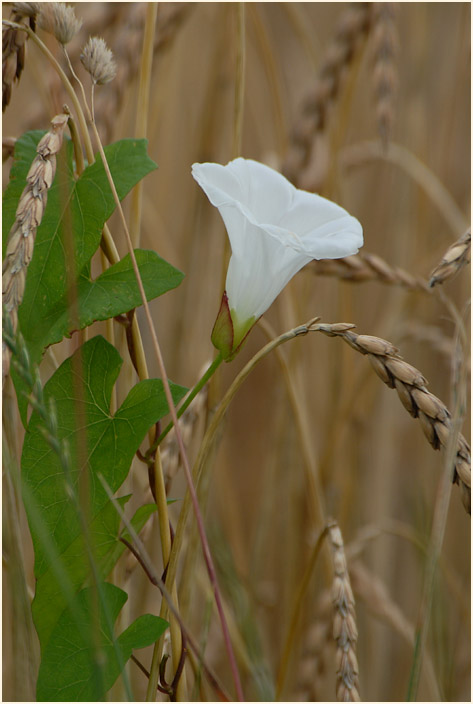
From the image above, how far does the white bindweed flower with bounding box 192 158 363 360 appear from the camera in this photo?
0.33 metres

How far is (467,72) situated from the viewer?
98 cm

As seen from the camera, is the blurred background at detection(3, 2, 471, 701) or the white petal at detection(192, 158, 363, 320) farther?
the blurred background at detection(3, 2, 471, 701)

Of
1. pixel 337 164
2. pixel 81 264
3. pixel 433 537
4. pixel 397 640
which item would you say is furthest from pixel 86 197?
pixel 397 640

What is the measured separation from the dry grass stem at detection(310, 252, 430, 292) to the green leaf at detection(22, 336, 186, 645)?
0.91 ft

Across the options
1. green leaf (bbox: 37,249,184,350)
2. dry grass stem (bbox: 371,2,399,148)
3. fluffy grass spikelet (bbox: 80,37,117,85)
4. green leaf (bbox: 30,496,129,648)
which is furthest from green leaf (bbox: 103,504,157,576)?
dry grass stem (bbox: 371,2,399,148)

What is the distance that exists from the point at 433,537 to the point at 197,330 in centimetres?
65

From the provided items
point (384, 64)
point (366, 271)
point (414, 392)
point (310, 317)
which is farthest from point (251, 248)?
point (310, 317)

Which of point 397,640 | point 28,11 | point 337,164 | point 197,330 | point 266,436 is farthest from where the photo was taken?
point 266,436

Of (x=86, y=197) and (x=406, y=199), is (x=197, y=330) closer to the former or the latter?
(x=406, y=199)

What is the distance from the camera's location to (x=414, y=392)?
0.29 meters

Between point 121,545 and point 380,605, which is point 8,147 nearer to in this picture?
point 121,545

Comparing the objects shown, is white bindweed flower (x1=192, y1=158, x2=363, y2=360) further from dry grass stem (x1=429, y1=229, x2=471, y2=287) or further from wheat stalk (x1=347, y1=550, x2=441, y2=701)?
wheat stalk (x1=347, y1=550, x2=441, y2=701)

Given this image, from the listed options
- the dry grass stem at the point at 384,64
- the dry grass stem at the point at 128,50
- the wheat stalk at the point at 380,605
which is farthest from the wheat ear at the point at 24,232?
the wheat stalk at the point at 380,605

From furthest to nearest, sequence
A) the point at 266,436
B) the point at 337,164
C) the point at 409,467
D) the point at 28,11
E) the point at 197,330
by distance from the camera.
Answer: the point at 266,436, the point at 409,467, the point at 197,330, the point at 337,164, the point at 28,11
